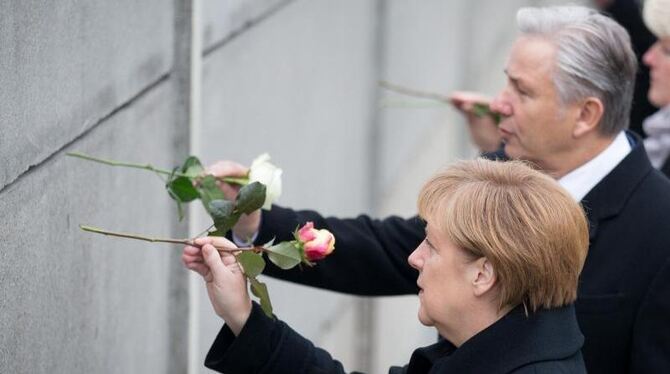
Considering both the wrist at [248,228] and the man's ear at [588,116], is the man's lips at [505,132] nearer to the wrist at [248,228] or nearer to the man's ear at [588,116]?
the man's ear at [588,116]

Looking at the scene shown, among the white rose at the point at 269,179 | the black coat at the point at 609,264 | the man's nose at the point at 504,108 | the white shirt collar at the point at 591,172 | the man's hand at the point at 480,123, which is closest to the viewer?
the white rose at the point at 269,179

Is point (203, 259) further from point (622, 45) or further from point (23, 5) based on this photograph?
point (622, 45)

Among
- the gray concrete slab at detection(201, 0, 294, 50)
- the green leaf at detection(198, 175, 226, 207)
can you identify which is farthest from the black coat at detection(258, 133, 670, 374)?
the gray concrete slab at detection(201, 0, 294, 50)

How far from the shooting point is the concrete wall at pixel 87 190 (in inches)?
93.1

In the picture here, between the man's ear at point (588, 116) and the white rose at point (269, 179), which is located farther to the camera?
the man's ear at point (588, 116)

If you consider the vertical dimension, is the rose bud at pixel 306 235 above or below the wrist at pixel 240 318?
above

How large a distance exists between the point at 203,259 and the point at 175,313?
0.96m

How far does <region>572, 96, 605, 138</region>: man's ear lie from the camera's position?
3139mm

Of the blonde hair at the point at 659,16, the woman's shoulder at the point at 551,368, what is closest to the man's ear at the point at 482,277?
the woman's shoulder at the point at 551,368

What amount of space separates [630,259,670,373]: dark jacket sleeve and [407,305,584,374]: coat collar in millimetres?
545

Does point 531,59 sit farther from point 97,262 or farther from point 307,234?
point 97,262

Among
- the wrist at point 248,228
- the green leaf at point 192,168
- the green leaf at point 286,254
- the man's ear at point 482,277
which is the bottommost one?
the man's ear at point 482,277

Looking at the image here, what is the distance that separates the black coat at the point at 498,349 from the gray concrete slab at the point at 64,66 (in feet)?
1.66

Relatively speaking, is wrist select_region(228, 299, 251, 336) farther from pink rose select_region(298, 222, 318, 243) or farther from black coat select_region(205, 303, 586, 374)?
pink rose select_region(298, 222, 318, 243)
